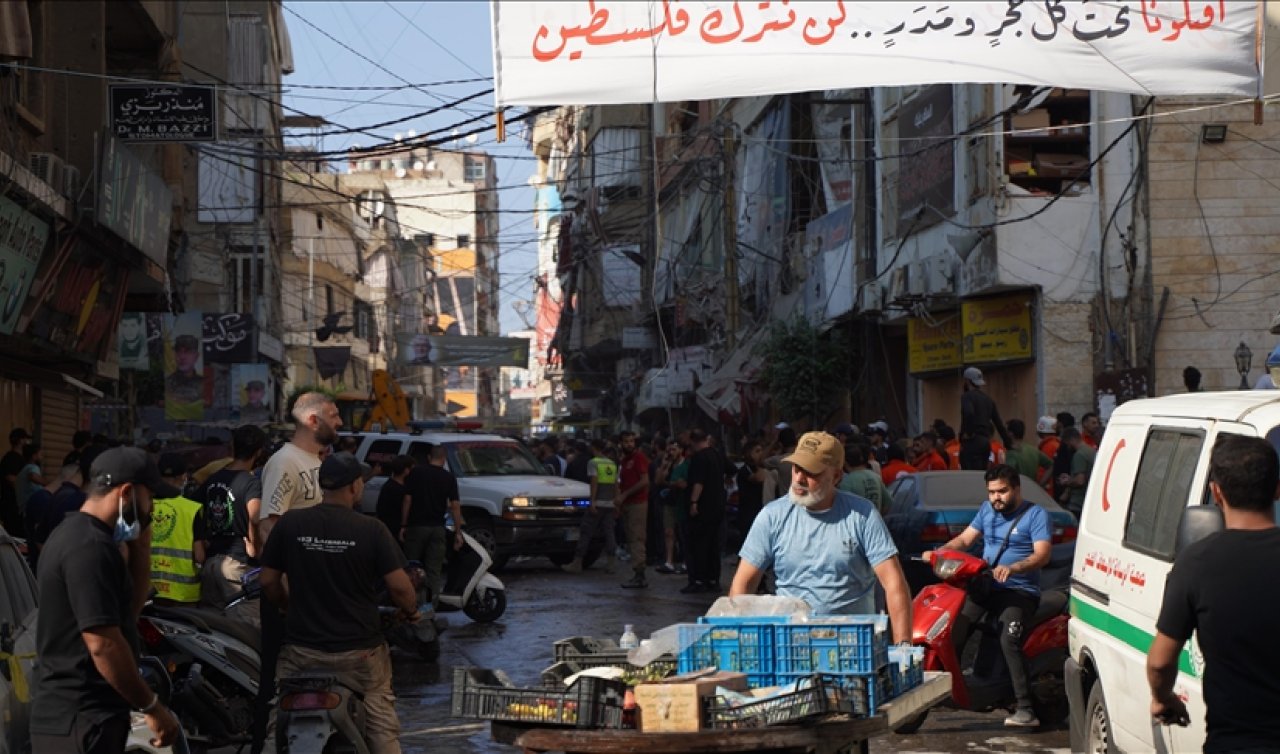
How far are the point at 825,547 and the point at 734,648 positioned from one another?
1.59 metres

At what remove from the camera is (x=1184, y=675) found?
634cm

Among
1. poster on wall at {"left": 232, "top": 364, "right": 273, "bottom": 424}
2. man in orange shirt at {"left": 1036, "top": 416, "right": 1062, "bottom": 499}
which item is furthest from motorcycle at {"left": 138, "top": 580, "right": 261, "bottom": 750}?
poster on wall at {"left": 232, "top": 364, "right": 273, "bottom": 424}

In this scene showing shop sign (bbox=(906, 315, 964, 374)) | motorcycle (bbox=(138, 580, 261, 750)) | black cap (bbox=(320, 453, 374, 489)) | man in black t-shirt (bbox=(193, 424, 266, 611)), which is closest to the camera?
black cap (bbox=(320, 453, 374, 489))

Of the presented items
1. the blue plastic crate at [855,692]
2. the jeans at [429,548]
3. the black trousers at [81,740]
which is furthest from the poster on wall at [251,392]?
the blue plastic crate at [855,692]

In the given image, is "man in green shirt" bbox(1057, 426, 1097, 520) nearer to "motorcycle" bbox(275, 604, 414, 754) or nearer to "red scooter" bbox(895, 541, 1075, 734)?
"red scooter" bbox(895, 541, 1075, 734)

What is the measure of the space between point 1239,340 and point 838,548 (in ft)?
54.3

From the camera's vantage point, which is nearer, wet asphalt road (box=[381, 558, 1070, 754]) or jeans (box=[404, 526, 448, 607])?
wet asphalt road (box=[381, 558, 1070, 754])

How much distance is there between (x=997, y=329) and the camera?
81.0 ft

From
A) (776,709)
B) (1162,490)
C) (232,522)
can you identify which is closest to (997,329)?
(232,522)

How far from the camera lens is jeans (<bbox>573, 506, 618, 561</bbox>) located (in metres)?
24.1

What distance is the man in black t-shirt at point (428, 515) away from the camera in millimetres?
16547

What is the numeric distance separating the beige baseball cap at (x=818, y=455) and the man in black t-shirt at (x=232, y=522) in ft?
13.3

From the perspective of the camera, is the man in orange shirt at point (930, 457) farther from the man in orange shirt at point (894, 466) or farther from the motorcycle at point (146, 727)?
the motorcycle at point (146, 727)

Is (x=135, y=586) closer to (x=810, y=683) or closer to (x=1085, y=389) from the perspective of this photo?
(x=810, y=683)
